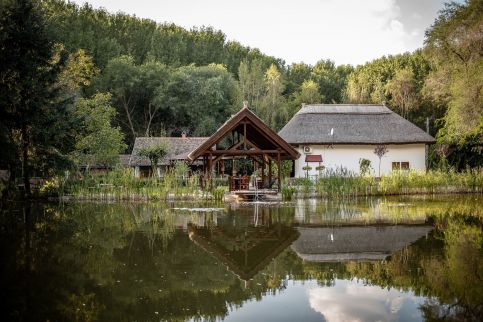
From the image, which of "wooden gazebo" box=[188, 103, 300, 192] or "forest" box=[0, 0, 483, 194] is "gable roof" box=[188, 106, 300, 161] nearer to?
"wooden gazebo" box=[188, 103, 300, 192]

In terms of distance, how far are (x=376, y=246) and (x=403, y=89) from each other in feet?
138

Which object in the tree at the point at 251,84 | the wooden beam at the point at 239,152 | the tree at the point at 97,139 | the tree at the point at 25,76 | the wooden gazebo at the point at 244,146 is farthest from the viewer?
the tree at the point at 251,84

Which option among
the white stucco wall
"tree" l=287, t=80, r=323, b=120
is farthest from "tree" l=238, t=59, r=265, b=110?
the white stucco wall

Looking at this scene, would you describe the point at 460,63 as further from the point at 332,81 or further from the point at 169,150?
the point at 332,81

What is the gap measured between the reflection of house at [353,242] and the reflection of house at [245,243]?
1.39 feet

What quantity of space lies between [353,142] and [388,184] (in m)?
9.68

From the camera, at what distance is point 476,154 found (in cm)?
3559

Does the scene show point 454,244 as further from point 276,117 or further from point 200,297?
point 276,117

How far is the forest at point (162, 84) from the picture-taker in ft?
74.4

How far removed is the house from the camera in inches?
1374

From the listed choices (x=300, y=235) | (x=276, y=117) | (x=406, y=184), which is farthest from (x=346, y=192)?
(x=276, y=117)

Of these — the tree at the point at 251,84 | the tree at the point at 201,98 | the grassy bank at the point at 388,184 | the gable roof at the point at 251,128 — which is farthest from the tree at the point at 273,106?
the gable roof at the point at 251,128

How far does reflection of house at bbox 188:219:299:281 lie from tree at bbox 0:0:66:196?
11.9 meters

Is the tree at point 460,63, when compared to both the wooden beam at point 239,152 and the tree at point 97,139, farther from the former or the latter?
the tree at point 97,139
